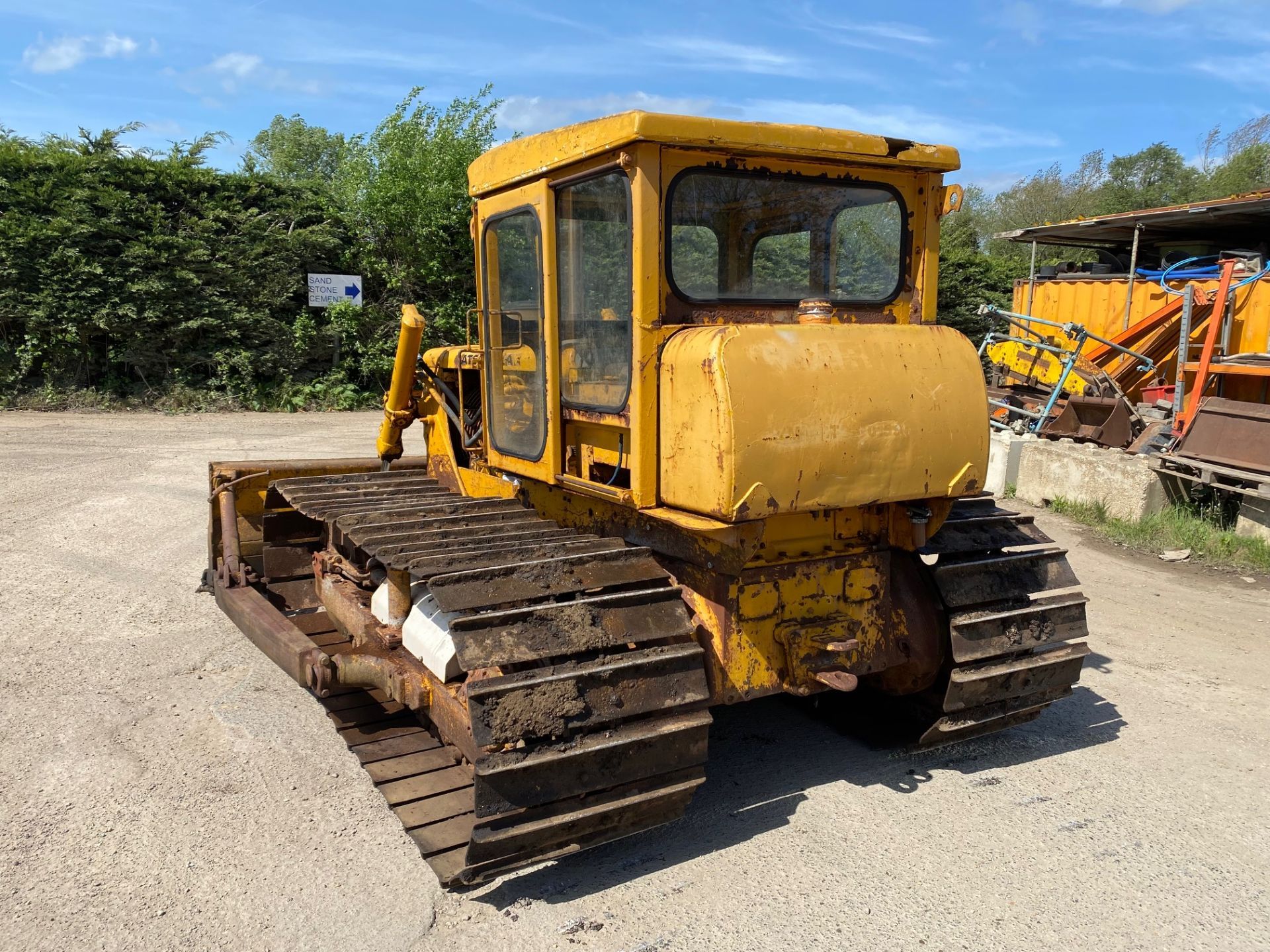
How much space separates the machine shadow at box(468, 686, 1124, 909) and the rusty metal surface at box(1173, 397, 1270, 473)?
13.6 feet

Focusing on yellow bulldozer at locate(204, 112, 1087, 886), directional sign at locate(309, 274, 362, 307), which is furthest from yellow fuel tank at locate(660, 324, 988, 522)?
directional sign at locate(309, 274, 362, 307)

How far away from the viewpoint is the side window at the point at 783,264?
3.63 metres

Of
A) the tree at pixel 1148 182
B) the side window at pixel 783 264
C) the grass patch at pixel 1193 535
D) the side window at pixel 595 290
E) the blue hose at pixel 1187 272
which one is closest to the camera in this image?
the side window at pixel 595 290

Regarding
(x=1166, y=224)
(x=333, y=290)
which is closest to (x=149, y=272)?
(x=333, y=290)

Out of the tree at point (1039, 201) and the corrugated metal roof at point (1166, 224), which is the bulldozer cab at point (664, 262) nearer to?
the corrugated metal roof at point (1166, 224)

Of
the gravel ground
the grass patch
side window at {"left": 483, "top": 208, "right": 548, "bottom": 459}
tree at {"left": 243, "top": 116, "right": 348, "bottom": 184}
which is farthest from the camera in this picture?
tree at {"left": 243, "top": 116, "right": 348, "bottom": 184}

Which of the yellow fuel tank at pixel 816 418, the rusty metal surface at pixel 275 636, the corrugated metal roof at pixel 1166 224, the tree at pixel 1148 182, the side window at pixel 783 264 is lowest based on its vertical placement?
the rusty metal surface at pixel 275 636

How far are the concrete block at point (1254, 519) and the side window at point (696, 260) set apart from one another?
6.48 meters

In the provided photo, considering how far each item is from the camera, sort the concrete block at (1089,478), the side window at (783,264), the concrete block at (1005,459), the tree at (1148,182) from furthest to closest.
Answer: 1. the tree at (1148,182)
2. the concrete block at (1005,459)
3. the concrete block at (1089,478)
4. the side window at (783,264)

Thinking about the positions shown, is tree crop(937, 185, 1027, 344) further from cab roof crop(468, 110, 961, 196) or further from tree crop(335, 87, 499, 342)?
cab roof crop(468, 110, 961, 196)

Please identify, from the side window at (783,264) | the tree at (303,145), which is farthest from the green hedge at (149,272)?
the tree at (303,145)

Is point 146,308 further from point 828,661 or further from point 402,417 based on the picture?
point 828,661

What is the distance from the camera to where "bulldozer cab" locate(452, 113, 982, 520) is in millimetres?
3188

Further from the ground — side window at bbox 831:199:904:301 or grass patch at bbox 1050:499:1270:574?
side window at bbox 831:199:904:301
